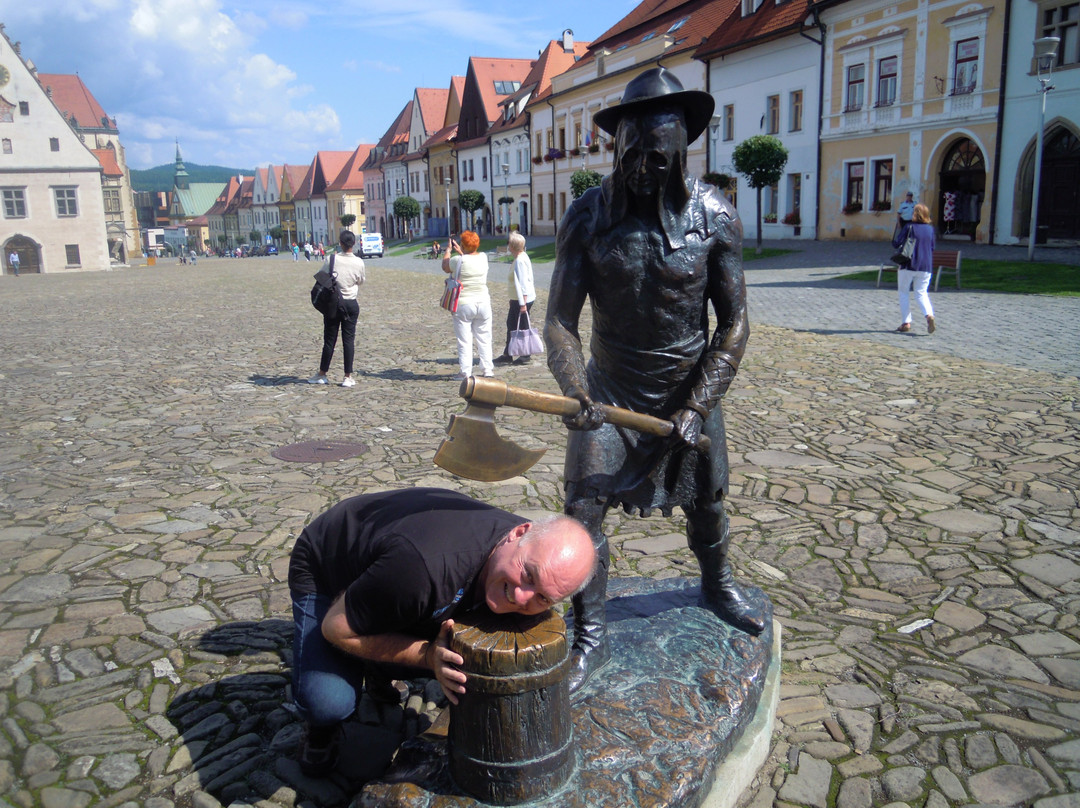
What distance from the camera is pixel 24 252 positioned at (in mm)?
56562

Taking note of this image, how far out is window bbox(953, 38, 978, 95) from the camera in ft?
83.0

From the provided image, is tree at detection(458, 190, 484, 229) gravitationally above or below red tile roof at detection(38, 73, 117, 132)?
below

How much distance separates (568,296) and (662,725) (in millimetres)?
1487

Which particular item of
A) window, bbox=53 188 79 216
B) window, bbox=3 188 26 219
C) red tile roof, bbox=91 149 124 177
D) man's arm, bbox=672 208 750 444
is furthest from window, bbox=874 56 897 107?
red tile roof, bbox=91 149 124 177

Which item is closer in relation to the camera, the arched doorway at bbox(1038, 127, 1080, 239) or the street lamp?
the arched doorway at bbox(1038, 127, 1080, 239)

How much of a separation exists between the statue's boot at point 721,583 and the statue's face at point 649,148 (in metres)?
1.27

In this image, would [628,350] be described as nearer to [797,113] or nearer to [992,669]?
[992,669]

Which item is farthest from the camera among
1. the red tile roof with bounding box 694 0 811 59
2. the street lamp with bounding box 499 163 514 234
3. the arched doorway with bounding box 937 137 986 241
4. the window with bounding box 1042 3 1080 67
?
the street lamp with bounding box 499 163 514 234

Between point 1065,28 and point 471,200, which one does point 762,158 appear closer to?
point 1065,28

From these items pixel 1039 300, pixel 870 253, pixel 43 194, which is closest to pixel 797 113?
pixel 870 253

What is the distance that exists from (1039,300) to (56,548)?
48.7ft

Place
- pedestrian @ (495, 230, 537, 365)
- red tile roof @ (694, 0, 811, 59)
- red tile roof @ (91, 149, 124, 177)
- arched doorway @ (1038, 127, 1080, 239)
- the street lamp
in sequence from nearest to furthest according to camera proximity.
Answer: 1. pedestrian @ (495, 230, 537, 365)
2. arched doorway @ (1038, 127, 1080, 239)
3. red tile roof @ (694, 0, 811, 59)
4. the street lamp
5. red tile roof @ (91, 149, 124, 177)

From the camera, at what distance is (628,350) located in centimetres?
314

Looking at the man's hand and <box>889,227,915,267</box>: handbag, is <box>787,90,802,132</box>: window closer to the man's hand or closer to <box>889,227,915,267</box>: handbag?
→ <box>889,227,915,267</box>: handbag
